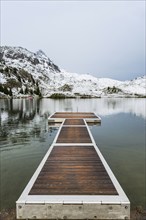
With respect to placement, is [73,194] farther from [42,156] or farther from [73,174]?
[42,156]

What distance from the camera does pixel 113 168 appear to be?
599 inches

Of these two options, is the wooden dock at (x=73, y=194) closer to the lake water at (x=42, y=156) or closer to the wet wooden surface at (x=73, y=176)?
the wet wooden surface at (x=73, y=176)

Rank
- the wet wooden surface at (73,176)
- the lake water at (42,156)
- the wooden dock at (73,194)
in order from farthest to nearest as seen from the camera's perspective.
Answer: the lake water at (42,156), the wet wooden surface at (73,176), the wooden dock at (73,194)

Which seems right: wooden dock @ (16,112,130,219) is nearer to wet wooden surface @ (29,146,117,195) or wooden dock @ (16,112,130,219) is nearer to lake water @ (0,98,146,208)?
wet wooden surface @ (29,146,117,195)

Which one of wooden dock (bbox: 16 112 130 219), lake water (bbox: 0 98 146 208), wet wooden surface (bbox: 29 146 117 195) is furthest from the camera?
lake water (bbox: 0 98 146 208)

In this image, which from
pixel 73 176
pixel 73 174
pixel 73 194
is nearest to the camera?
pixel 73 194

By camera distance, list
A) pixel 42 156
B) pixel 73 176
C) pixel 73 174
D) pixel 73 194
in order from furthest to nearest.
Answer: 1. pixel 42 156
2. pixel 73 174
3. pixel 73 176
4. pixel 73 194

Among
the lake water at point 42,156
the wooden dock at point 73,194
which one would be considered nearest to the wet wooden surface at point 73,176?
the wooden dock at point 73,194

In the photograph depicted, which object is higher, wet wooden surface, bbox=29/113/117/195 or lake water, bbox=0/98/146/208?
wet wooden surface, bbox=29/113/117/195

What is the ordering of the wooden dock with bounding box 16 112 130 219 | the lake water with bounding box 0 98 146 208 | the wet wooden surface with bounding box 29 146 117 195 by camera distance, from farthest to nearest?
→ 1. the lake water with bounding box 0 98 146 208
2. the wet wooden surface with bounding box 29 146 117 195
3. the wooden dock with bounding box 16 112 130 219

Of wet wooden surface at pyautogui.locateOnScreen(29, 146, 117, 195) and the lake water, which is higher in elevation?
wet wooden surface at pyautogui.locateOnScreen(29, 146, 117, 195)

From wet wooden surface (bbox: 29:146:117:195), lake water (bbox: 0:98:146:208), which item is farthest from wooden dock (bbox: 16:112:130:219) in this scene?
lake water (bbox: 0:98:146:208)

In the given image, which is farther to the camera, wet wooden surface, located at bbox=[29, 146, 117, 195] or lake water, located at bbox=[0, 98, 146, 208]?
lake water, located at bbox=[0, 98, 146, 208]

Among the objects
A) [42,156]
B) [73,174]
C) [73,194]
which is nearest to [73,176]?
[73,174]
